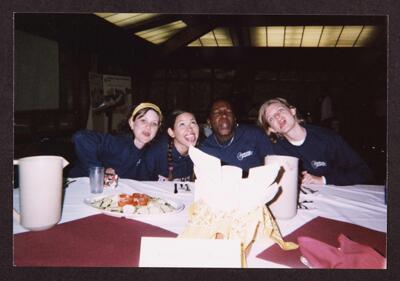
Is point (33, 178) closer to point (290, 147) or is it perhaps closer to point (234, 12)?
point (234, 12)

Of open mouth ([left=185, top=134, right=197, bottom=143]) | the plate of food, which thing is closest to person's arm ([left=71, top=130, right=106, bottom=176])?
open mouth ([left=185, top=134, right=197, bottom=143])

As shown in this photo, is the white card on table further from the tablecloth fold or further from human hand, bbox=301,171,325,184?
human hand, bbox=301,171,325,184

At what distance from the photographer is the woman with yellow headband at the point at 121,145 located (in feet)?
6.37

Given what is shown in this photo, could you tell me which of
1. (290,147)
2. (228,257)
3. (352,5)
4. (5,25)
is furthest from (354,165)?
(5,25)

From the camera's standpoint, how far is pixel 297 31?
628cm

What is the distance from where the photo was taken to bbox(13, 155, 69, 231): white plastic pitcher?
850mm

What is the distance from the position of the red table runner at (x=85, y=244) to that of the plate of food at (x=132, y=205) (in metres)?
0.05

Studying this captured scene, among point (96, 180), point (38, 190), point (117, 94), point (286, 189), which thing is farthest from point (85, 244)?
point (117, 94)

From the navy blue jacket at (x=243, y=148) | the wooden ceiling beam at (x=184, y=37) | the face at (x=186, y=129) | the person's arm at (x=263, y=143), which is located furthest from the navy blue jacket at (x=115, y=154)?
the wooden ceiling beam at (x=184, y=37)

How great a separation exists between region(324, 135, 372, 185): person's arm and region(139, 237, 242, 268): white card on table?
91cm

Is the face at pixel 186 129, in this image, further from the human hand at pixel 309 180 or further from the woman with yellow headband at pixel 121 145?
the human hand at pixel 309 180

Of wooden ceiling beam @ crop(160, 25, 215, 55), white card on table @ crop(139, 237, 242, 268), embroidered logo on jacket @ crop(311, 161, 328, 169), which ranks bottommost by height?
white card on table @ crop(139, 237, 242, 268)

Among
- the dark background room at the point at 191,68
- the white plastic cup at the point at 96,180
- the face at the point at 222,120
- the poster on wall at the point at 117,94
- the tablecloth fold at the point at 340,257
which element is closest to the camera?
the tablecloth fold at the point at 340,257

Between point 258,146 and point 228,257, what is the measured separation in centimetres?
142
